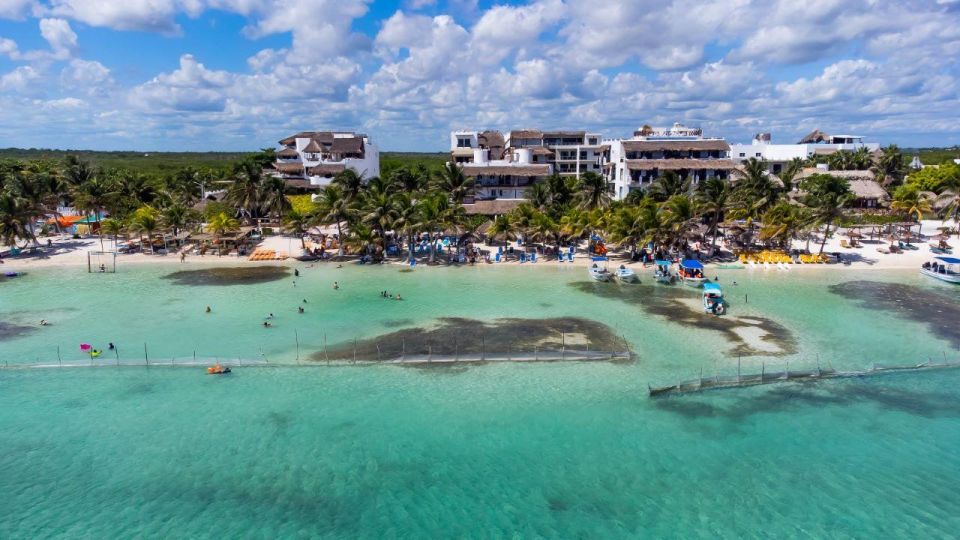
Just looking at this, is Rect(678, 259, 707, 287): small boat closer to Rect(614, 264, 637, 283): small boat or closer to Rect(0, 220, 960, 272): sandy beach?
Rect(614, 264, 637, 283): small boat

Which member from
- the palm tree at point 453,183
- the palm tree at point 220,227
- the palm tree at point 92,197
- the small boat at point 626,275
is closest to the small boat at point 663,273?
the small boat at point 626,275

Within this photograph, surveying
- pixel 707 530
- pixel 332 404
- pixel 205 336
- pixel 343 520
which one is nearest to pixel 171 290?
pixel 205 336

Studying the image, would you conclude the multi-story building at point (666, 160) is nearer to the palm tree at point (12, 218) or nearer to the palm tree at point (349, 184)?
the palm tree at point (349, 184)

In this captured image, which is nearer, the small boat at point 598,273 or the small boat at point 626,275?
the small boat at point 626,275

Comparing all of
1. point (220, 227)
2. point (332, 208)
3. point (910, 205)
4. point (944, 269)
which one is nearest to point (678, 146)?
point (910, 205)

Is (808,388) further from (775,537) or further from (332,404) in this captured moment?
(332,404)

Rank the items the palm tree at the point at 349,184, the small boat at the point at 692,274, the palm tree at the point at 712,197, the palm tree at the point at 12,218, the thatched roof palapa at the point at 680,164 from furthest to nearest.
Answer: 1. the thatched roof palapa at the point at 680,164
2. the palm tree at the point at 349,184
3. the palm tree at the point at 12,218
4. the palm tree at the point at 712,197
5. the small boat at the point at 692,274

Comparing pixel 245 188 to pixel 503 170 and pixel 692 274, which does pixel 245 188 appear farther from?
pixel 692 274

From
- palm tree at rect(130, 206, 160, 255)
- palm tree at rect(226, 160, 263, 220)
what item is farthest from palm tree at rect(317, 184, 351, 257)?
palm tree at rect(130, 206, 160, 255)
